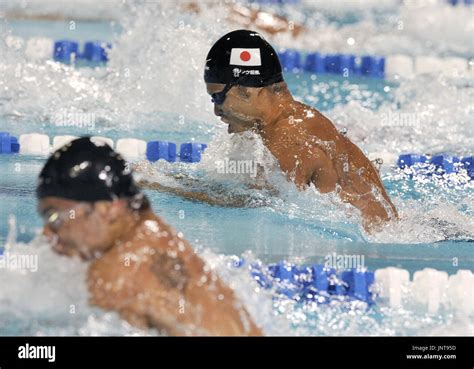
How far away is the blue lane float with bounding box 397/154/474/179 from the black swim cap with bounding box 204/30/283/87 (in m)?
1.29

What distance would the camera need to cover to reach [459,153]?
17.2 feet

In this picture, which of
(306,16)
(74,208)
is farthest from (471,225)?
(306,16)

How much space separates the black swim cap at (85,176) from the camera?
253 centimetres

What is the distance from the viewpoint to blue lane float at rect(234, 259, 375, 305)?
3389 mm

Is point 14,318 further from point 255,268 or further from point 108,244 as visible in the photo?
point 255,268

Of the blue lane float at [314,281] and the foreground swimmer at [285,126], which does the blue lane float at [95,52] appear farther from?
the blue lane float at [314,281]

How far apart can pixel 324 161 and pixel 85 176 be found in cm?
145

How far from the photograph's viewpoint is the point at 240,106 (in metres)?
3.93

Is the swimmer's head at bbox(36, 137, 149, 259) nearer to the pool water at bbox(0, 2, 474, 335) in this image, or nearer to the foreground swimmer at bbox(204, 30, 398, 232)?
the pool water at bbox(0, 2, 474, 335)

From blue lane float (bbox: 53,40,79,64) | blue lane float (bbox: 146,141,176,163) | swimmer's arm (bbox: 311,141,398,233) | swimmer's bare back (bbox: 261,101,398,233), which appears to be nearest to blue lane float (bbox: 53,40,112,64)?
blue lane float (bbox: 53,40,79,64)

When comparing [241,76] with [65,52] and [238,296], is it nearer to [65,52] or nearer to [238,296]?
[238,296]

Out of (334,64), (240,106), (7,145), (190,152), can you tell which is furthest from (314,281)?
(334,64)
